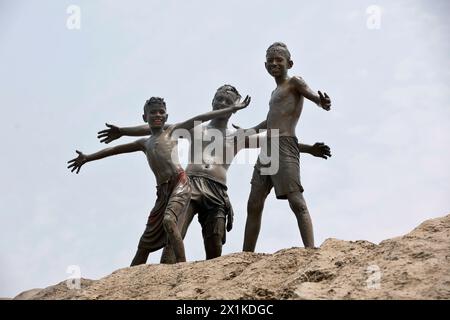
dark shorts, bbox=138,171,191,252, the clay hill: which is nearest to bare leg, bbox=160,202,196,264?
dark shorts, bbox=138,171,191,252

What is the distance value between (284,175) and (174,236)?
1483mm

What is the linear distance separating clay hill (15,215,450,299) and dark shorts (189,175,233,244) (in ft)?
5.99

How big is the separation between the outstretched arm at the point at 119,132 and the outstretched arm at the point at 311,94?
88.8 inches

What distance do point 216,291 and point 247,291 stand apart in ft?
1.20

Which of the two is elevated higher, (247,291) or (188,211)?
(188,211)

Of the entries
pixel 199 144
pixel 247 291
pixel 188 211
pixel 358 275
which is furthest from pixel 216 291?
pixel 199 144

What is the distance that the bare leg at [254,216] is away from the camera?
9.98m

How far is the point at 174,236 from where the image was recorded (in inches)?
384

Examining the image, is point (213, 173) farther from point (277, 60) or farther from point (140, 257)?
point (277, 60)

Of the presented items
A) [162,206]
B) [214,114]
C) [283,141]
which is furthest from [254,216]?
[214,114]

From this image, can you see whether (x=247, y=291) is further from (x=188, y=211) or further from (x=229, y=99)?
(x=229, y=99)

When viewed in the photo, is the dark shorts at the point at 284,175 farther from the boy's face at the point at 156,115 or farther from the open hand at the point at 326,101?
the boy's face at the point at 156,115

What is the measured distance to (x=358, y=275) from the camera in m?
7.32

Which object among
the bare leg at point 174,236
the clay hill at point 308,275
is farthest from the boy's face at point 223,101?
the clay hill at point 308,275
